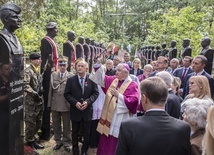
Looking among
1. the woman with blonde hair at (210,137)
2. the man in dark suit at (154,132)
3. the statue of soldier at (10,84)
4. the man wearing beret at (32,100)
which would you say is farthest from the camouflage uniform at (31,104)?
the woman with blonde hair at (210,137)

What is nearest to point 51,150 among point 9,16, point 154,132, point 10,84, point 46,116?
point 46,116

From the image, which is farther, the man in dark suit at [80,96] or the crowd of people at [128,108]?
the man in dark suit at [80,96]

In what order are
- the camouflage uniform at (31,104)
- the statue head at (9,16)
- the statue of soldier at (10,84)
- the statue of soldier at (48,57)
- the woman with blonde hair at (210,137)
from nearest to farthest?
the woman with blonde hair at (210,137) → the statue of soldier at (10,84) → the statue head at (9,16) → the camouflage uniform at (31,104) → the statue of soldier at (48,57)

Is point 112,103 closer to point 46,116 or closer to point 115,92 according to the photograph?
point 115,92

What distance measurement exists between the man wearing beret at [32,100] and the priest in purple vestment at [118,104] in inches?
52.5

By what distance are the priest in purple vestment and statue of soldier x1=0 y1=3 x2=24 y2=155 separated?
144cm

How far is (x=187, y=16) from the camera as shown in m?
18.4

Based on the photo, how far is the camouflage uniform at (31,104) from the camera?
202 inches

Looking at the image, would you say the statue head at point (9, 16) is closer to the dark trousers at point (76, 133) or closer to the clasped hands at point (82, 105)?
the clasped hands at point (82, 105)

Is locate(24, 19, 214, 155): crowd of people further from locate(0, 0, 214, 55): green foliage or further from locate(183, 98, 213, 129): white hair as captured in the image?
locate(0, 0, 214, 55): green foliage

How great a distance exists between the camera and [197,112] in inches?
92.7

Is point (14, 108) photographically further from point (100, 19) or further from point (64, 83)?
point (100, 19)

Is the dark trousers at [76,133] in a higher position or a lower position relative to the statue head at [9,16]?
lower

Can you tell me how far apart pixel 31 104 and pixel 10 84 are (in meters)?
1.65
